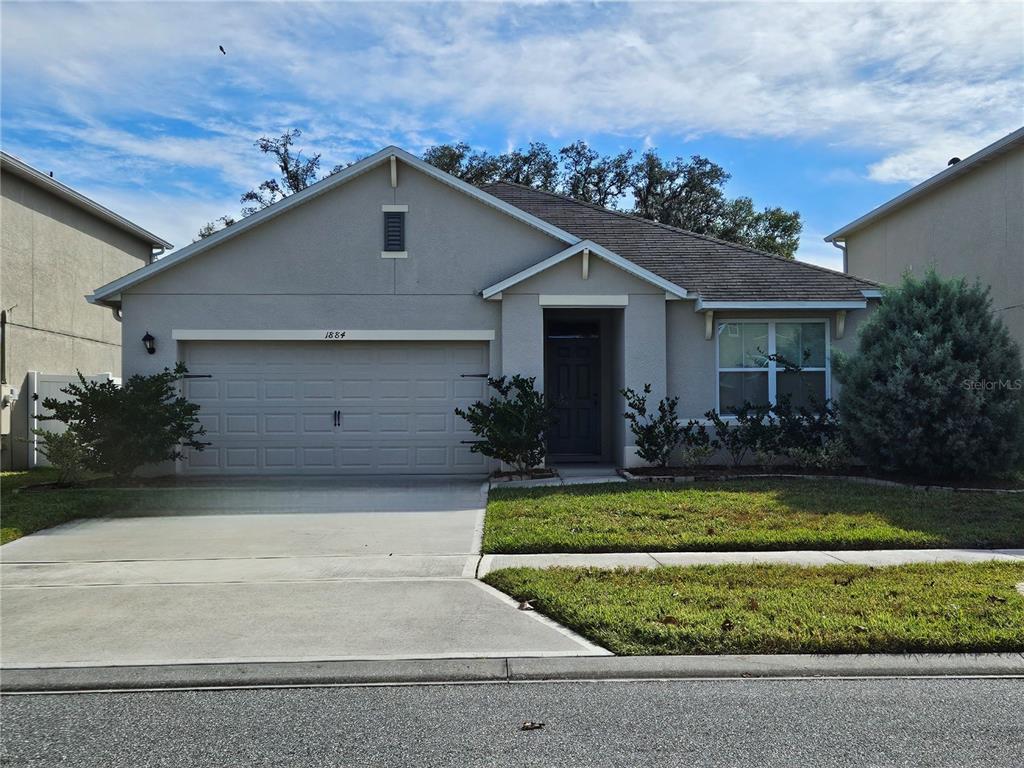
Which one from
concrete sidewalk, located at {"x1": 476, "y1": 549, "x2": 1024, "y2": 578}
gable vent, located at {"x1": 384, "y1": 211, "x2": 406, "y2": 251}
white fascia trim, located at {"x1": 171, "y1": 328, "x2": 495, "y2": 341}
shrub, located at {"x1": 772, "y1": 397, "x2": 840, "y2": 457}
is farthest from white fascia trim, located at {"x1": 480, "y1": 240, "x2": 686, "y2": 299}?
concrete sidewalk, located at {"x1": 476, "y1": 549, "x2": 1024, "y2": 578}

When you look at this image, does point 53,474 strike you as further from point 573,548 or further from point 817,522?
point 817,522

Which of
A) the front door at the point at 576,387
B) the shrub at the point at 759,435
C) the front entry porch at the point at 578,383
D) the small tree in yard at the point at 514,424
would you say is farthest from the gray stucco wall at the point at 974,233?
the small tree in yard at the point at 514,424

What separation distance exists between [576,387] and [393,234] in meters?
4.52

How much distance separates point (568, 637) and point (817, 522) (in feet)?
15.1

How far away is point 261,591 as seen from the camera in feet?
22.2

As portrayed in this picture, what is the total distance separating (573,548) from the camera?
317 inches

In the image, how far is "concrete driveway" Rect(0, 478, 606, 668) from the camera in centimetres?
535

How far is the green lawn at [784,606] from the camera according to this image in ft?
17.0

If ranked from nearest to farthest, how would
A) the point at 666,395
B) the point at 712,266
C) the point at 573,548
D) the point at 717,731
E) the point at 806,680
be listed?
1. the point at 717,731
2. the point at 806,680
3. the point at 573,548
4. the point at 666,395
5. the point at 712,266

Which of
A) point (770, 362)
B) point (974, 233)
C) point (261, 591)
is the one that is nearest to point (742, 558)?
point (261, 591)

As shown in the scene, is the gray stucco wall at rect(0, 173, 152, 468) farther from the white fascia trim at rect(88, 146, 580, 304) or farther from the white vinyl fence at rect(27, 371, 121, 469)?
the white fascia trim at rect(88, 146, 580, 304)

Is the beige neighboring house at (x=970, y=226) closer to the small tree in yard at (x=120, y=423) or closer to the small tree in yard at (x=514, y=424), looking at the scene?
the small tree in yard at (x=514, y=424)

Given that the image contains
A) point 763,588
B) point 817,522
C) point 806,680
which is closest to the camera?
point 806,680

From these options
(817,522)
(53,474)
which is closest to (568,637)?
(817,522)
